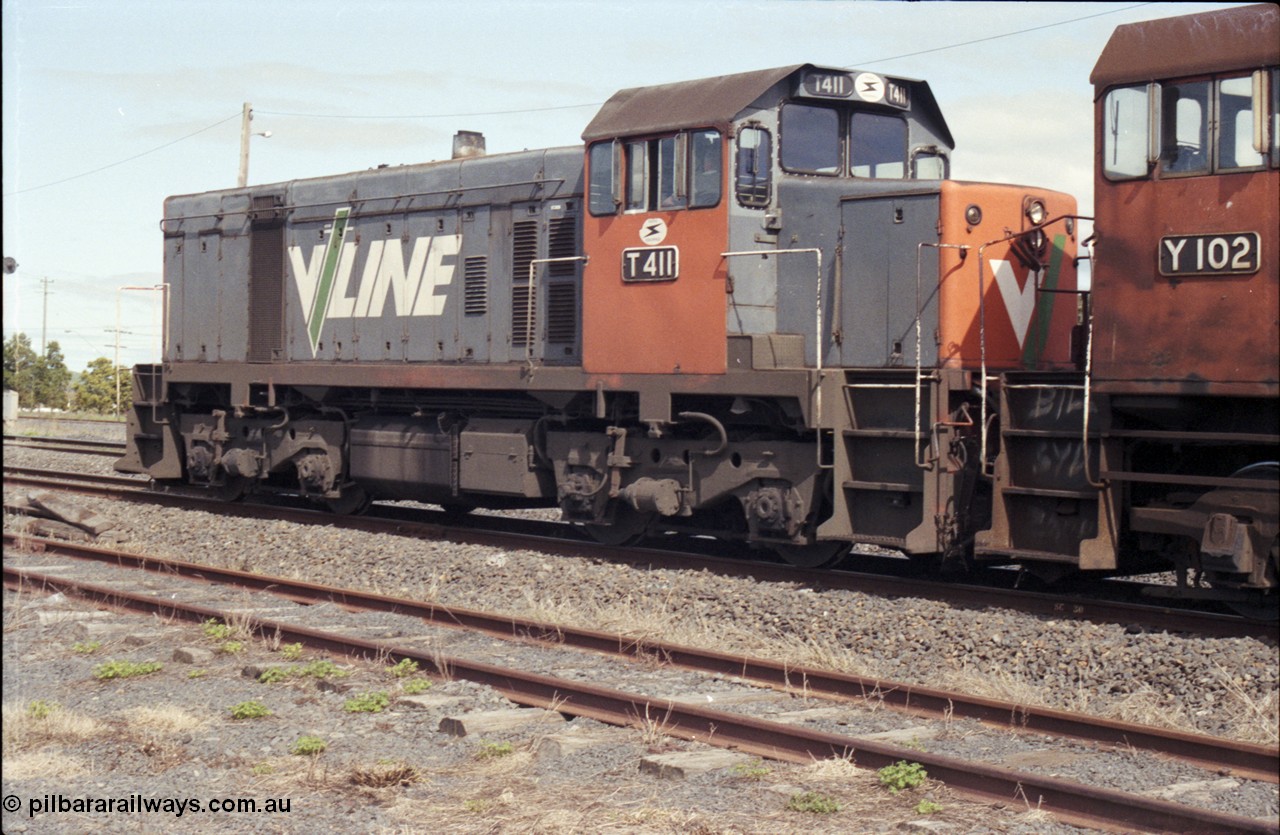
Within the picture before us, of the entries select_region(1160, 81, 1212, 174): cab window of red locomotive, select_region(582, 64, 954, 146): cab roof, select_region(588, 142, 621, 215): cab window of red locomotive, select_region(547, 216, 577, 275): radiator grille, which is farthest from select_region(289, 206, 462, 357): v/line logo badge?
select_region(1160, 81, 1212, 174): cab window of red locomotive

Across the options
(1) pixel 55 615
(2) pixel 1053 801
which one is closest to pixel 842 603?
(2) pixel 1053 801

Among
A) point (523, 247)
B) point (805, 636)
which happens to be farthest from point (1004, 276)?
point (523, 247)

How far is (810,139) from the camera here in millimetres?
11328

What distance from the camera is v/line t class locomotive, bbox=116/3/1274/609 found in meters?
10.2

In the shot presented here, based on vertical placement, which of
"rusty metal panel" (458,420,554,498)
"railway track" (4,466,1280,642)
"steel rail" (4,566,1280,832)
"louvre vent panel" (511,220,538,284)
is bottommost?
"steel rail" (4,566,1280,832)

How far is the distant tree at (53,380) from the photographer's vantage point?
4512cm

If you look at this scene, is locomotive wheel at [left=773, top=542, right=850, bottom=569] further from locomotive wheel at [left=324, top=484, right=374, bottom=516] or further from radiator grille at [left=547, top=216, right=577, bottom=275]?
locomotive wheel at [left=324, top=484, right=374, bottom=516]

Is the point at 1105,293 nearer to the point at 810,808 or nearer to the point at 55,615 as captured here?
the point at 810,808

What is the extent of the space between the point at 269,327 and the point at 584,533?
5.19 m

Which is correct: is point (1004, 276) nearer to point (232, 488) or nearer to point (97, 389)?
point (232, 488)

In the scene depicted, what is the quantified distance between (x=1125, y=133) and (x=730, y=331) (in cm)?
372

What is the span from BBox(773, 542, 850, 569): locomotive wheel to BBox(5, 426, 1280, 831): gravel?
92cm

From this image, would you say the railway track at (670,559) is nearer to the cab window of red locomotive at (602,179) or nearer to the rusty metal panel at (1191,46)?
the cab window of red locomotive at (602,179)

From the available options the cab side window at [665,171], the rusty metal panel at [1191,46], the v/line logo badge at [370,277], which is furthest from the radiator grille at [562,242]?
the rusty metal panel at [1191,46]
